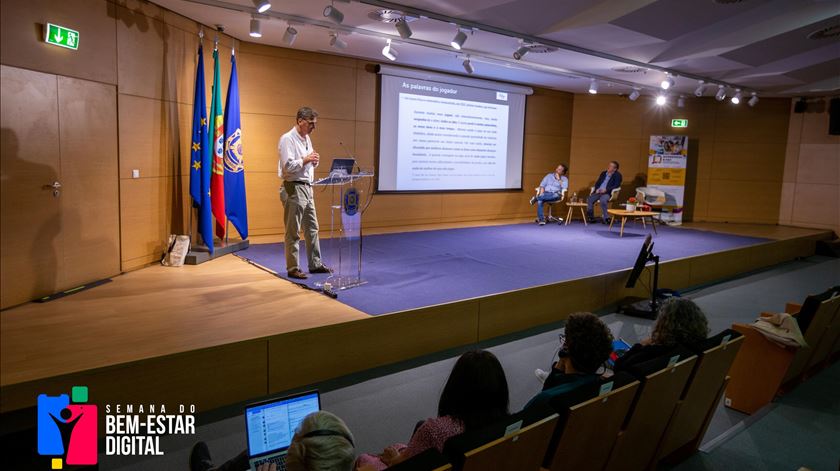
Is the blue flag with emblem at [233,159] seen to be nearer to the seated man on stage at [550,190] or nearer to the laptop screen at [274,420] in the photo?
the laptop screen at [274,420]

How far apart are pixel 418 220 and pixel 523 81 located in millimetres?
3129

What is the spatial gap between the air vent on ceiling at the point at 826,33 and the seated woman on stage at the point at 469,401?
683 centimetres

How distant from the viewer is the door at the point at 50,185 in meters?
1.17

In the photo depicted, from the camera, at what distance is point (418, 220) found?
860cm

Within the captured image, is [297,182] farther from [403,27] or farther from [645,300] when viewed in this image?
[645,300]

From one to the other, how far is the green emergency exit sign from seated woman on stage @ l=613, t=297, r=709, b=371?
2.34 metres

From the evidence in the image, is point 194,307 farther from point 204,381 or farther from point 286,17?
point 286,17

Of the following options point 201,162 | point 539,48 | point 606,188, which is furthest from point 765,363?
point 606,188

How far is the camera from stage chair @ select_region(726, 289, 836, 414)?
126 inches

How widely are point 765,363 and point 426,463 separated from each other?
107 inches

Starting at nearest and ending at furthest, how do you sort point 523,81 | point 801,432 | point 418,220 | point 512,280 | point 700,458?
point 700,458 → point 801,432 → point 512,280 → point 418,220 → point 523,81

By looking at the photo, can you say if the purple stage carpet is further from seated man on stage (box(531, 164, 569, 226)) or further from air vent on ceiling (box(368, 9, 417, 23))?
air vent on ceiling (box(368, 9, 417, 23))

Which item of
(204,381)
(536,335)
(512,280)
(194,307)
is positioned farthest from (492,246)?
(204,381)

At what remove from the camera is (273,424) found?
196 cm
